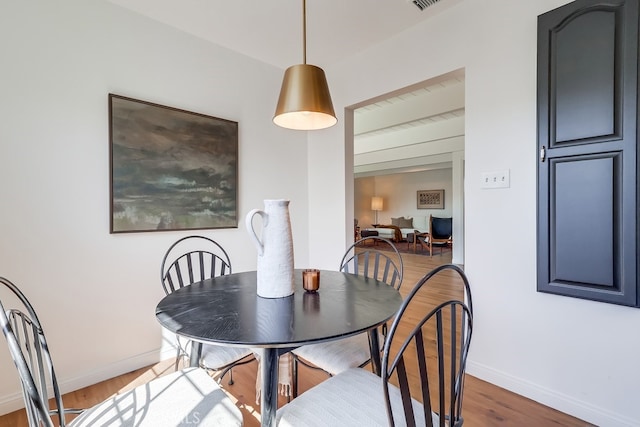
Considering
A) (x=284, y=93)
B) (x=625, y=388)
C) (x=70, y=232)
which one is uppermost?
(x=284, y=93)

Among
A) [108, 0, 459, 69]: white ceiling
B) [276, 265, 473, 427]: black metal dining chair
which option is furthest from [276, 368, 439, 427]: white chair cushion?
[108, 0, 459, 69]: white ceiling

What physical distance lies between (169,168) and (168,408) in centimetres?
170

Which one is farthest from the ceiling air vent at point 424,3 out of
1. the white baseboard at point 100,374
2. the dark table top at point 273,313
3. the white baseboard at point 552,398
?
the white baseboard at point 100,374

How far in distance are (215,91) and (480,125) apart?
202cm

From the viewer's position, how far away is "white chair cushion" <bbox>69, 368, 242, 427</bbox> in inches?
37.5

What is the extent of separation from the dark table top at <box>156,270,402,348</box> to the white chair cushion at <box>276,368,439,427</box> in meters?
0.25

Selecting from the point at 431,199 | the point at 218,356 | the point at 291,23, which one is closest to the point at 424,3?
the point at 291,23

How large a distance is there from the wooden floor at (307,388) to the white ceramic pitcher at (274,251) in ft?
2.75

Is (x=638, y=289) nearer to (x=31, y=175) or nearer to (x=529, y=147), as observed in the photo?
(x=529, y=147)

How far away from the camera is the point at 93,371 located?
197cm

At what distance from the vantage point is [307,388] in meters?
1.88

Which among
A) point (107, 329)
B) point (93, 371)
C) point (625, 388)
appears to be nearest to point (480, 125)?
point (625, 388)

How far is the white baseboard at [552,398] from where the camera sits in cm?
153

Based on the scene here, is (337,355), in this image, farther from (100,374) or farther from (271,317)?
(100,374)
